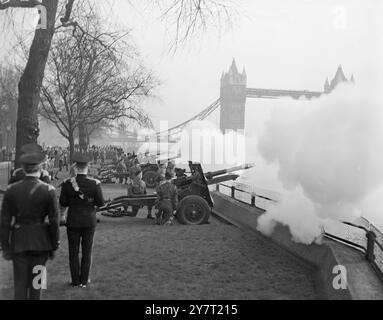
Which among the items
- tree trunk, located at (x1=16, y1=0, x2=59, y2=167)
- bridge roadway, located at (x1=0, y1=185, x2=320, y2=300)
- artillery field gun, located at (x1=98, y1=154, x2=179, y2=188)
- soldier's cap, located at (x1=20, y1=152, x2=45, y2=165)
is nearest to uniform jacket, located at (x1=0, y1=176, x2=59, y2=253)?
soldier's cap, located at (x1=20, y1=152, x2=45, y2=165)

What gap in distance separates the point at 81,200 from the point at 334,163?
14.0ft

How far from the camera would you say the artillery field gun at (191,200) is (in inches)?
438

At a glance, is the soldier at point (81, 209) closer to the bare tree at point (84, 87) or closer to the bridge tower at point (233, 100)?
the bare tree at point (84, 87)

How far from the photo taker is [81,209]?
18.7ft

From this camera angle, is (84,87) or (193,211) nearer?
(193,211)

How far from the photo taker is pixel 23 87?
8836mm

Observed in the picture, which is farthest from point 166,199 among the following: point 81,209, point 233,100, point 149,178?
point 233,100

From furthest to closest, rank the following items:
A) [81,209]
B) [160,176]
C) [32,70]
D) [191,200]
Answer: [160,176] → [191,200] → [32,70] → [81,209]

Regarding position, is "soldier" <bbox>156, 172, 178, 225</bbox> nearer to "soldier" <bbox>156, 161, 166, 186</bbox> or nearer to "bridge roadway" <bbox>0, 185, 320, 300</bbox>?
"soldier" <bbox>156, 161, 166, 186</bbox>

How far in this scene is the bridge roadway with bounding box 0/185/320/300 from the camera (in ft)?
18.8

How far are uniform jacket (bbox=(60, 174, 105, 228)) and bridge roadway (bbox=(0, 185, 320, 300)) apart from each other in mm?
831

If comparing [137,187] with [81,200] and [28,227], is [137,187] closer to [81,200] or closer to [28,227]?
[81,200]

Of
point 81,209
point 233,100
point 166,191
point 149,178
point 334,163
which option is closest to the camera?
point 81,209
